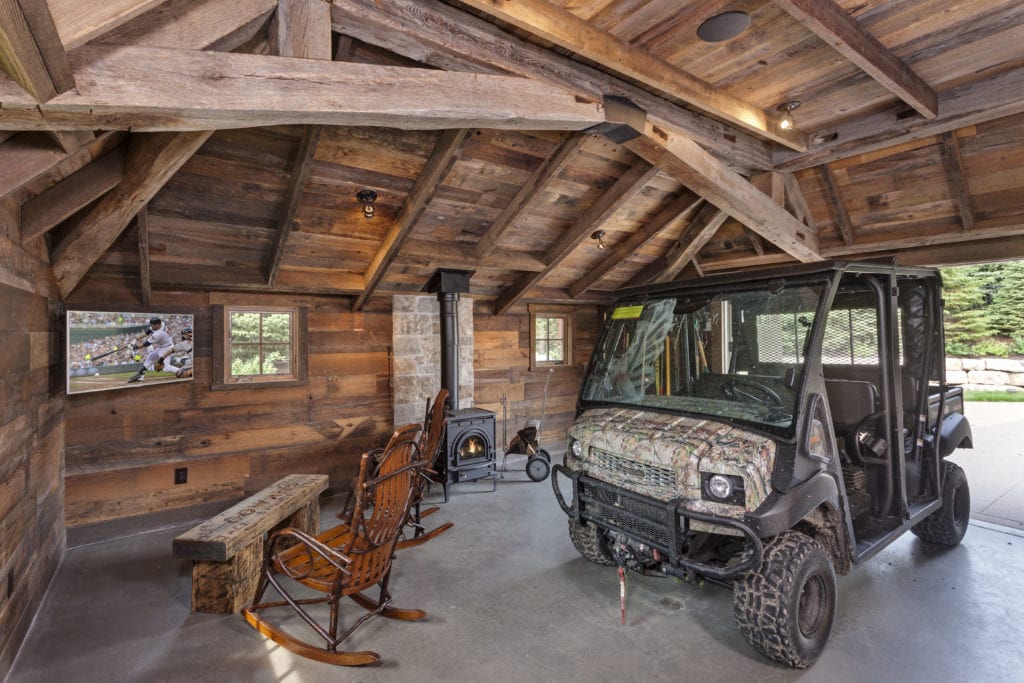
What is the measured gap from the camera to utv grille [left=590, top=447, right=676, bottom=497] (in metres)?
2.22

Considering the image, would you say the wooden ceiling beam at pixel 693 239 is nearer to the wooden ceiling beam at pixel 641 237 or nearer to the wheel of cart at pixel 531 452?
the wooden ceiling beam at pixel 641 237

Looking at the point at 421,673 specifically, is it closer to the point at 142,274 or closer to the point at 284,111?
the point at 284,111

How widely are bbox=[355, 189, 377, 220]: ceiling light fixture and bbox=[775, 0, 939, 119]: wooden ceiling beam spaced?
2796 millimetres

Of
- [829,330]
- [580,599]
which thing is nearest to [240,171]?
[580,599]

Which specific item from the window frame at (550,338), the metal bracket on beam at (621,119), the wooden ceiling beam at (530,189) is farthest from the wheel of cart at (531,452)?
the metal bracket on beam at (621,119)

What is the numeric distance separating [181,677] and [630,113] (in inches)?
146

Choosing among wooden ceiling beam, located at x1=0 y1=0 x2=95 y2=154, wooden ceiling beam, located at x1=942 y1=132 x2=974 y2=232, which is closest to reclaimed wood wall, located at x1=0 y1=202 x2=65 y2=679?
wooden ceiling beam, located at x1=0 y1=0 x2=95 y2=154

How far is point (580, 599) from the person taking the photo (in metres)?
2.80

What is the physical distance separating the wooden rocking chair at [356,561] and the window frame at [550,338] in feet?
13.3

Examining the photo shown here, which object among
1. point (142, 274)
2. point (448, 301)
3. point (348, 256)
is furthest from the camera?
point (448, 301)

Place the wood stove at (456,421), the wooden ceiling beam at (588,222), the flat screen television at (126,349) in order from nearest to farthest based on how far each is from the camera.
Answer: the flat screen television at (126,349) → the wooden ceiling beam at (588,222) → the wood stove at (456,421)

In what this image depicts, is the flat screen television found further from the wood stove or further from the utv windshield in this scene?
the utv windshield

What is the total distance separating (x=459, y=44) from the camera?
7.90ft

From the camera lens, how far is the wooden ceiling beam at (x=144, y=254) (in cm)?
317
